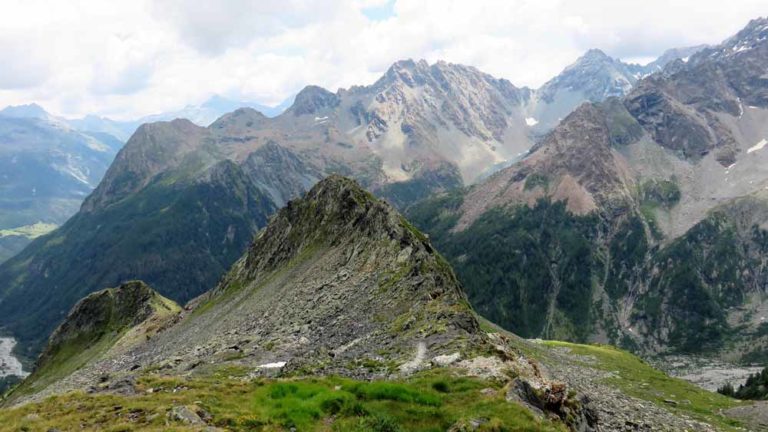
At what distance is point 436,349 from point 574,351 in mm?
135755

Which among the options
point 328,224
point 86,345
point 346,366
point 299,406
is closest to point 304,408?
point 299,406

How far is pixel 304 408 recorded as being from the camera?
29625 mm

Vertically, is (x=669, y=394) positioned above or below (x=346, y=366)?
below

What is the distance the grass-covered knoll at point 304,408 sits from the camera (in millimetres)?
27547

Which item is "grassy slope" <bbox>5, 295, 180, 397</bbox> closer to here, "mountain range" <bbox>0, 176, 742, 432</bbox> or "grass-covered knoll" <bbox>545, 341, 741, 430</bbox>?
"mountain range" <bbox>0, 176, 742, 432</bbox>

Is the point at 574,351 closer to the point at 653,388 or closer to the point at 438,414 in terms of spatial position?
the point at 653,388

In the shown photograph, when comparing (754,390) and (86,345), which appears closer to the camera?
(86,345)

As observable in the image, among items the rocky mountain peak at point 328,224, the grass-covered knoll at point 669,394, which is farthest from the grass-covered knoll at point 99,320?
the grass-covered knoll at point 669,394

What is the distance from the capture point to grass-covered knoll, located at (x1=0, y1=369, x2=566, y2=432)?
27.5 m

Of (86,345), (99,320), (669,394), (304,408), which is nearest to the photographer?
(304,408)

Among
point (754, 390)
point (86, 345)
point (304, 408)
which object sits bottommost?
point (754, 390)

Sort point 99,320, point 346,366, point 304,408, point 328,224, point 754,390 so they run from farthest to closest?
point 754,390, point 99,320, point 328,224, point 346,366, point 304,408

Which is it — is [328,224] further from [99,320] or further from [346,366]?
[99,320]

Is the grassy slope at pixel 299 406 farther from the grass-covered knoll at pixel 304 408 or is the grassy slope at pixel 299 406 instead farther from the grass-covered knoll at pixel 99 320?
the grass-covered knoll at pixel 99 320
